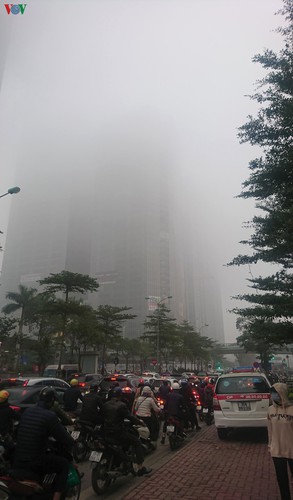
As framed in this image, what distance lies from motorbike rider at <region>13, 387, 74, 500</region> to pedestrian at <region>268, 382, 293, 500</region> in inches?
110

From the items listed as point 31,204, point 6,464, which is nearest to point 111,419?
point 6,464

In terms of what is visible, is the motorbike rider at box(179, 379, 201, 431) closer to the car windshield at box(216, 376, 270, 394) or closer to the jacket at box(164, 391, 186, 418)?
the car windshield at box(216, 376, 270, 394)

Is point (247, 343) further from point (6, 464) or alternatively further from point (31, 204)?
point (31, 204)

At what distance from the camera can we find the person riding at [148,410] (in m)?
9.21

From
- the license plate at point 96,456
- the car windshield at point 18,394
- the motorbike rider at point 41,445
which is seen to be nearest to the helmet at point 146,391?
the car windshield at point 18,394

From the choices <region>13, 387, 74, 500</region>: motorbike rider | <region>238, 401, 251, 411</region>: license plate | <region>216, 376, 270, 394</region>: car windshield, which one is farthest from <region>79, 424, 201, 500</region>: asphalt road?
<region>13, 387, 74, 500</region>: motorbike rider

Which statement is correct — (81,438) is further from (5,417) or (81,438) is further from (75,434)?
(5,417)

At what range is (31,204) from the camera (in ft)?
527

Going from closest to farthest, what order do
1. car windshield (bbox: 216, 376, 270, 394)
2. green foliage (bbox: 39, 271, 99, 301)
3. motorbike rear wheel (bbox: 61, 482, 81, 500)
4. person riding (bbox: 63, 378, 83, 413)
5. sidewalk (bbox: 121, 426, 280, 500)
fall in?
motorbike rear wheel (bbox: 61, 482, 81, 500)
sidewalk (bbox: 121, 426, 280, 500)
person riding (bbox: 63, 378, 83, 413)
car windshield (bbox: 216, 376, 270, 394)
green foliage (bbox: 39, 271, 99, 301)

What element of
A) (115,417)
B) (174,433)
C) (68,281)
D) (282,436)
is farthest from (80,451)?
(68,281)

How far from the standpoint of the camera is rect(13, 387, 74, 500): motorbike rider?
4.07 metres

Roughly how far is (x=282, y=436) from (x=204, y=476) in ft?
8.31

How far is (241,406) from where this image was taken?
10.1 m

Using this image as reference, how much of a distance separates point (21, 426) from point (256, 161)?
1006 centimetres
